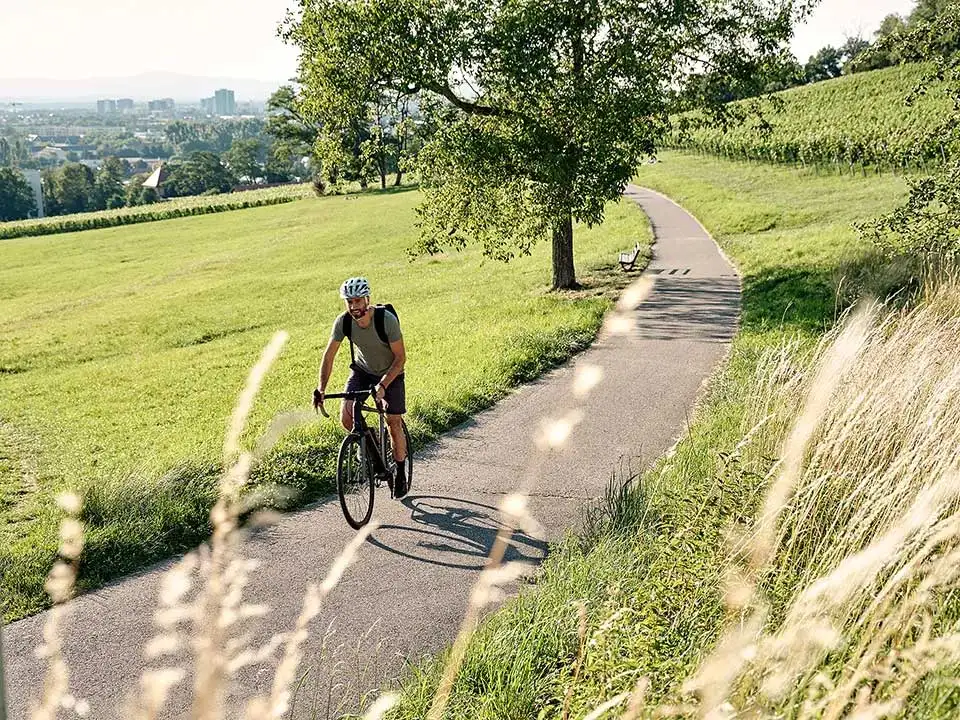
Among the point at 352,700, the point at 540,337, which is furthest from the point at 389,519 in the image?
the point at 540,337

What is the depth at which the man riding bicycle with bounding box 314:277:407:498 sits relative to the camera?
7602mm

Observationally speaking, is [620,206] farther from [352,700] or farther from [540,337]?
[352,700]

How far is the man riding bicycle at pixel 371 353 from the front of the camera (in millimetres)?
7602

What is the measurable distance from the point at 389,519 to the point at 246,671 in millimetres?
2630

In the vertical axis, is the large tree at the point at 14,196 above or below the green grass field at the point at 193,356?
above

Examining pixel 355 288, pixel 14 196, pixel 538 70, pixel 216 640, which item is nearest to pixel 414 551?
pixel 355 288

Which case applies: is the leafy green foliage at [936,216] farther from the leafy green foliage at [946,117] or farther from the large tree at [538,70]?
the large tree at [538,70]

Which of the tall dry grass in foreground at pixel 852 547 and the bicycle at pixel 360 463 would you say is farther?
the bicycle at pixel 360 463

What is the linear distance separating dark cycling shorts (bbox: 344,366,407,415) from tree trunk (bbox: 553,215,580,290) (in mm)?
13650

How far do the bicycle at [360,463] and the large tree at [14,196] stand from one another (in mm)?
124904

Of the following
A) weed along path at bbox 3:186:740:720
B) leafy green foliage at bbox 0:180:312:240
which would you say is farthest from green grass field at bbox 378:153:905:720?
leafy green foliage at bbox 0:180:312:240

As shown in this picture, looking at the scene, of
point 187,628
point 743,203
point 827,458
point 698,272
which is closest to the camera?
point 827,458

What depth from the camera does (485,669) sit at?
16.7 feet

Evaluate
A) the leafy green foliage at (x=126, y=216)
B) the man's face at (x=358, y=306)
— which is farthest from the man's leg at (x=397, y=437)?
the leafy green foliage at (x=126, y=216)
